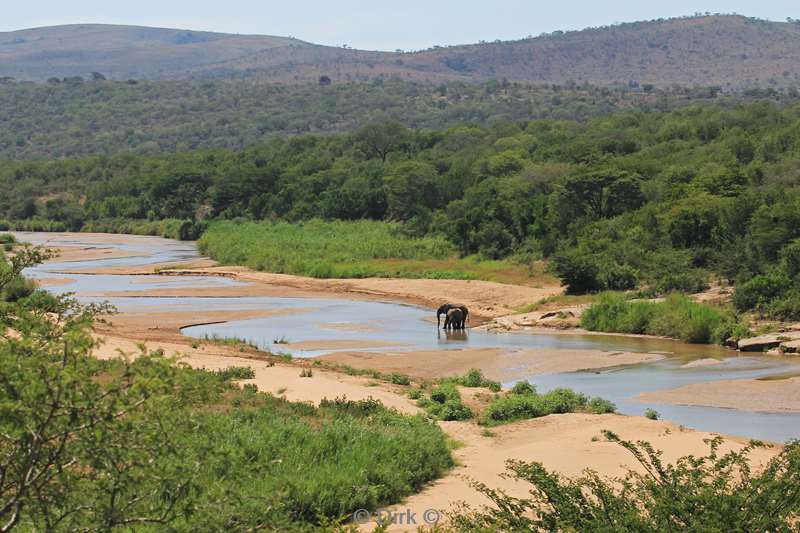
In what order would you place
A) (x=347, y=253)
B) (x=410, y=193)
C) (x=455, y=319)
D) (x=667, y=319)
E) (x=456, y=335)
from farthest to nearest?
(x=410, y=193) < (x=347, y=253) < (x=455, y=319) < (x=456, y=335) < (x=667, y=319)

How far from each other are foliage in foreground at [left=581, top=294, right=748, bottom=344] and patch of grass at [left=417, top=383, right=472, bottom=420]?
37.5ft

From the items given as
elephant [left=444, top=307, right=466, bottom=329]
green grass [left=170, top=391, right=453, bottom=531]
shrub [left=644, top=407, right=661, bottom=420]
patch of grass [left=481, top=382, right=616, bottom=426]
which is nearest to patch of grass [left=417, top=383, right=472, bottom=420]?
patch of grass [left=481, top=382, right=616, bottom=426]

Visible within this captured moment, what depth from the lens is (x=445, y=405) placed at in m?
19.9

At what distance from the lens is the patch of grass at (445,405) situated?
1936cm

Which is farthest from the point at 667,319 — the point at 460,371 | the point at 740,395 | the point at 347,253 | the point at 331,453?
the point at 347,253

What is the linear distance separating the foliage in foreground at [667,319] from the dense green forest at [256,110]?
94.2m

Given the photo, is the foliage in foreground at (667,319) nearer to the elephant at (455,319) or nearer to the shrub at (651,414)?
Result: the elephant at (455,319)

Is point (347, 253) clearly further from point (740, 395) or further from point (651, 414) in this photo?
point (651, 414)

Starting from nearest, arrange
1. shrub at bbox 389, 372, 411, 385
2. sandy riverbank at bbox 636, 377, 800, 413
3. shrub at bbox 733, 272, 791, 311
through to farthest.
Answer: sandy riverbank at bbox 636, 377, 800, 413 → shrub at bbox 389, 372, 411, 385 → shrub at bbox 733, 272, 791, 311

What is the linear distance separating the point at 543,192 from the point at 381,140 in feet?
128

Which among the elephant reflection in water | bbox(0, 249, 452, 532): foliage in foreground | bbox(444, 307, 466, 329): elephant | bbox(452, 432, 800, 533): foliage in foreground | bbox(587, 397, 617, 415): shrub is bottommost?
the elephant reflection in water

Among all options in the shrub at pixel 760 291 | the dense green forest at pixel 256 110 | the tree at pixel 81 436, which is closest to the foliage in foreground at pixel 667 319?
the shrub at pixel 760 291

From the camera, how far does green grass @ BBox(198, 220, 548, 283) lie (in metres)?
49.1

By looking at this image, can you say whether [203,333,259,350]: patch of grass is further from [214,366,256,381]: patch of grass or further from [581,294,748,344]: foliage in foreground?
[581,294,748,344]: foliage in foreground
